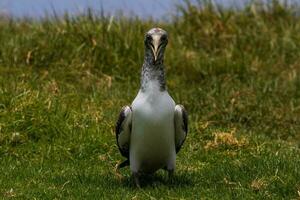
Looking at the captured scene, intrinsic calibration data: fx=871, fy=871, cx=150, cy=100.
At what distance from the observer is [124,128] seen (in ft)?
23.9

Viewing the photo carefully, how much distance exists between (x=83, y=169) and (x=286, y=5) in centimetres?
748

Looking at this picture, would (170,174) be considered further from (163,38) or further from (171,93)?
(171,93)

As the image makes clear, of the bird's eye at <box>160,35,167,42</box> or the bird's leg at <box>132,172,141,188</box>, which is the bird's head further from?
the bird's leg at <box>132,172,141,188</box>

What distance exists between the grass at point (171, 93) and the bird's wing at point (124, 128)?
0.37m

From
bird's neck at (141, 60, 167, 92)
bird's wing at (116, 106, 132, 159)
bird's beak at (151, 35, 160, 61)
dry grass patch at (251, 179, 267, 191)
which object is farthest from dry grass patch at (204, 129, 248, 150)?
bird's beak at (151, 35, 160, 61)

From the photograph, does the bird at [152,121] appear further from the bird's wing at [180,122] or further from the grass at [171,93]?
the grass at [171,93]

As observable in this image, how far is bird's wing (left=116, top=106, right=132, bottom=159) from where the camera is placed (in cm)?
719

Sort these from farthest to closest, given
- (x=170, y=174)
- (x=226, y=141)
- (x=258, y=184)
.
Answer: (x=226, y=141) < (x=170, y=174) < (x=258, y=184)

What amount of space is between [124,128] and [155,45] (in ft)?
2.43

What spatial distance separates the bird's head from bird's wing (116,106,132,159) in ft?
1.53

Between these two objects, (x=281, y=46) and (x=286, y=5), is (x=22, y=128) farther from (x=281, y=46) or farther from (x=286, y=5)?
(x=286, y=5)

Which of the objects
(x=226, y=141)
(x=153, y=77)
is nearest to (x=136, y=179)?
(x=153, y=77)

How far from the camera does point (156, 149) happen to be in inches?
286

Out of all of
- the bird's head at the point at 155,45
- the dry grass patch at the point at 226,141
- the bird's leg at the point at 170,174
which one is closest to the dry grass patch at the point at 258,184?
the bird's leg at the point at 170,174
